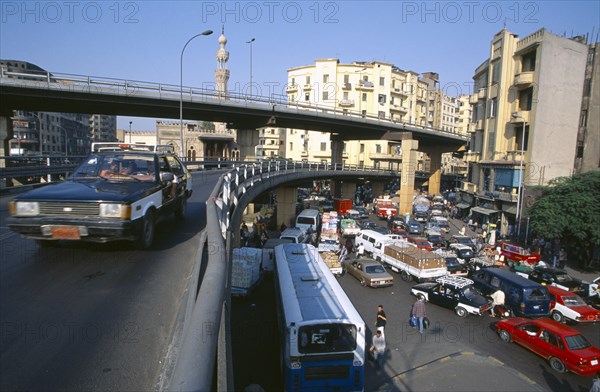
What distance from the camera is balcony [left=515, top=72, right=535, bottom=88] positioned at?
1345 inches

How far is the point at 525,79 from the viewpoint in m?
34.4

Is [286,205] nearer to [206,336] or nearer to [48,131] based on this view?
[206,336]

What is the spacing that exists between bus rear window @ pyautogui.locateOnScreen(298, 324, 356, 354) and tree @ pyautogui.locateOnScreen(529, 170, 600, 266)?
2141 cm

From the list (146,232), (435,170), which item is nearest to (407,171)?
(435,170)

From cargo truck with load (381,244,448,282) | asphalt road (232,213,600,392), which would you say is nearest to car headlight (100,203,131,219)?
asphalt road (232,213,600,392)

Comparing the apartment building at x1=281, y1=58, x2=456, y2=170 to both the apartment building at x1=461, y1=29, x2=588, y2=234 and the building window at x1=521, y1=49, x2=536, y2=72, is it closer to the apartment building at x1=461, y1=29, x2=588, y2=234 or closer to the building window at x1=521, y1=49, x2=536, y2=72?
the apartment building at x1=461, y1=29, x2=588, y2=234

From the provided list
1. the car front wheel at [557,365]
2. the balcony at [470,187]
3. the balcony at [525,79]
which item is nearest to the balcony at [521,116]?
the balcony at [525,79]

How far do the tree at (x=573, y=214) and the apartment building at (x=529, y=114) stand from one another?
18.5ft

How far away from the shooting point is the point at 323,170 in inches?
1779

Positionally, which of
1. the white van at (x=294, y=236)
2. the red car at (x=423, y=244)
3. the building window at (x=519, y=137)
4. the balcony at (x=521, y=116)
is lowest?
the red car at (x=423, y=244)

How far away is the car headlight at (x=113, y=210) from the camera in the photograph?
19.6 ft

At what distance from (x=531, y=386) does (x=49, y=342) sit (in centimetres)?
1244

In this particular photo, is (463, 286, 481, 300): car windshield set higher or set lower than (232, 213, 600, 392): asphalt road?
higher

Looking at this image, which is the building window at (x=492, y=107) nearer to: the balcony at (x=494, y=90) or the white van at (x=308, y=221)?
the balcony at (x=494, y=90)
